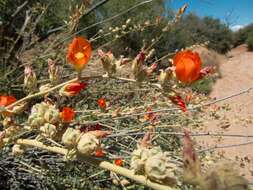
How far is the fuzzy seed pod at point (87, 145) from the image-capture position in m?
0.43

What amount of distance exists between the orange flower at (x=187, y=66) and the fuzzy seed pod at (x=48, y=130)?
20 centimetres

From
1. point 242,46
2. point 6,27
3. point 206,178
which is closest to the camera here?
point 206,178

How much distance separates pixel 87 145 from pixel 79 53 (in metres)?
0.17

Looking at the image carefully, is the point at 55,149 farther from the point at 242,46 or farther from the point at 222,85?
the point at 242,46

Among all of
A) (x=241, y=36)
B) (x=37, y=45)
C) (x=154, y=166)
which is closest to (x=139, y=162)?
(x=154, y=166)

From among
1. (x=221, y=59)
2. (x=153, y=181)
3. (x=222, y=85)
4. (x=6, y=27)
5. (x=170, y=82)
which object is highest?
(x=221, y=59)

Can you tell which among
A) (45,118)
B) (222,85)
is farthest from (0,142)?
(222,85)

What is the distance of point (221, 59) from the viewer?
11.5 m

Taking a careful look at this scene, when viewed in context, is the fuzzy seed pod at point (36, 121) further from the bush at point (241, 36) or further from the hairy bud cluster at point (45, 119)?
the bush at point (241, 36)

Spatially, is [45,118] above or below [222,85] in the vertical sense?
below

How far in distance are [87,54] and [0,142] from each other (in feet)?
0.61

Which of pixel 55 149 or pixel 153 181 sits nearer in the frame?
pixel 153 181

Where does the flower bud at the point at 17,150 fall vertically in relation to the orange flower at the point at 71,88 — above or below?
below

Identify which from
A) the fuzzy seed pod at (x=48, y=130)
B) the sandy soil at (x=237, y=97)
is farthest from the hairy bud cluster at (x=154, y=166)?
the sandy soil at (x=237, y=97)
